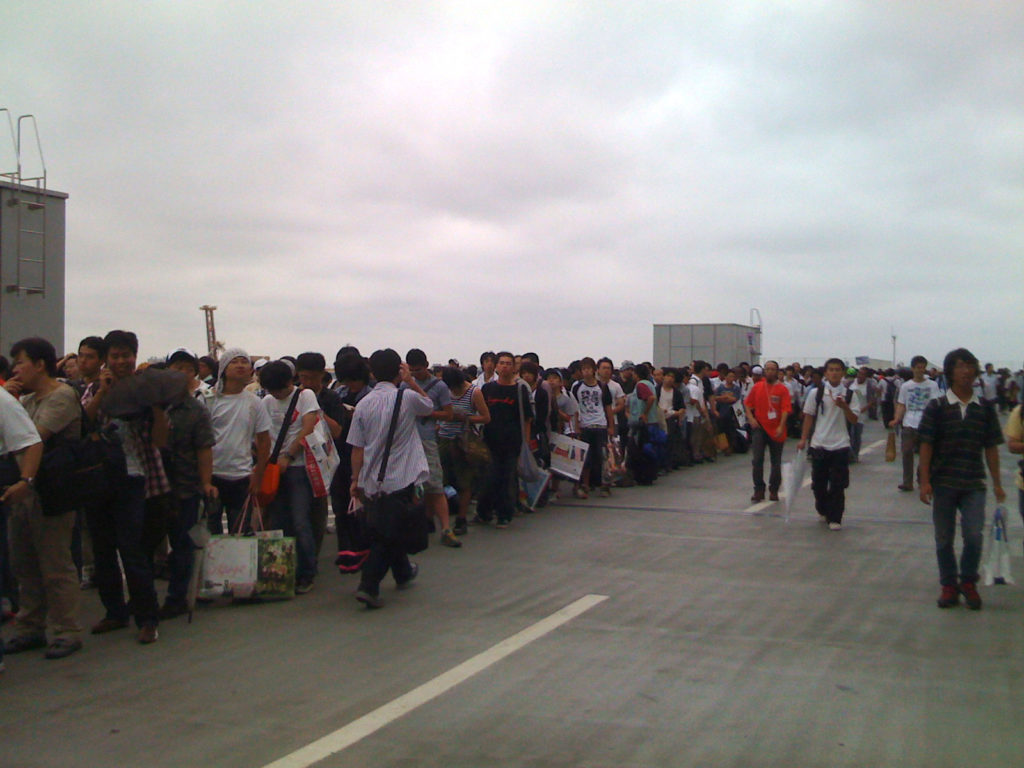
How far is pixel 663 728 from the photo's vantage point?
4816 mm

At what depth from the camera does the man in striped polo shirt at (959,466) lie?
291 inches

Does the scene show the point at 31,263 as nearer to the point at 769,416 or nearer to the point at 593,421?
the point at 593,421

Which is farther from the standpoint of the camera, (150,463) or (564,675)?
(150,463)

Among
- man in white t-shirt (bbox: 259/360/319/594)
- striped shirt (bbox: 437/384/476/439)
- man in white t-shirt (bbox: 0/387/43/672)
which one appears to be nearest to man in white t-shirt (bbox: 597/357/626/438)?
striped shirt (bbox: 437/384/476/439)

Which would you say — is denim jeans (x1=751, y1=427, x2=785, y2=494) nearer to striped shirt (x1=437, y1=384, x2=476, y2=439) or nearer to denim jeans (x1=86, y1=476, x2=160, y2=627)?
striped shirt (x1=437, y1=384, x2=476, y2=439)

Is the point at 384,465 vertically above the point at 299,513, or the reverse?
the point at 384,465

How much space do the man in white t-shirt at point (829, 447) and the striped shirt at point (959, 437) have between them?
3.45 meters

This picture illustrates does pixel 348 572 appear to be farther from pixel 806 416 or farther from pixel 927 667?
pixel 806 416

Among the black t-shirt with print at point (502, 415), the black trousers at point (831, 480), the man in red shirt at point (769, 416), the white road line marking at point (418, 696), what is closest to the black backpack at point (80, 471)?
the white road line marking at point (418, 696)

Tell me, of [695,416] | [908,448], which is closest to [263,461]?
[908,448]

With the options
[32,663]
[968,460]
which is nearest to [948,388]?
[968,460]

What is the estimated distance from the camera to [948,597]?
24.1ft

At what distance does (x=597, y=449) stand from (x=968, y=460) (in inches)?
288

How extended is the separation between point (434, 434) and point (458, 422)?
985mm
